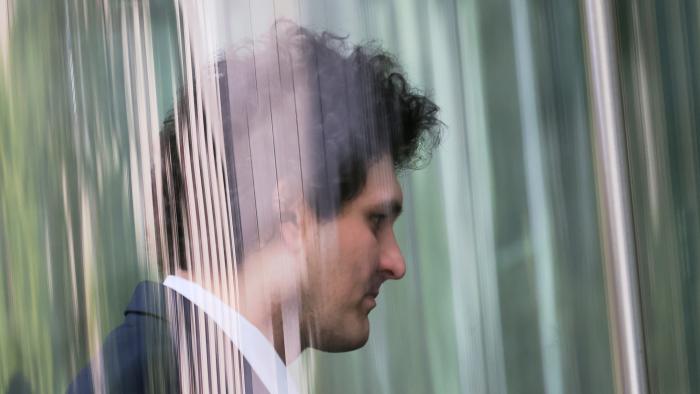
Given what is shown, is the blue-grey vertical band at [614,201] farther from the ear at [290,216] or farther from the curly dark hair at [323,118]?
the ear at [290,216]

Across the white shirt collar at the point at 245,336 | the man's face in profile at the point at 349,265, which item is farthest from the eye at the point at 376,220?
the white shirt collar at the point at 245,336

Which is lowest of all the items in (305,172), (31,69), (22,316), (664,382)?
(664,382)

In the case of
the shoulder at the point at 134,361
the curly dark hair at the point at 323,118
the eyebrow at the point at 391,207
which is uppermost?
the curly dark hair at the point at 323,118

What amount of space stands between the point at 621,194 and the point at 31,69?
55 centimetres

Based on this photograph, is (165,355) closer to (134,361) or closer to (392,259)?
(134,361)

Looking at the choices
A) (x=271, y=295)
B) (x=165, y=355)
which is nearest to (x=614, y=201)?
(x=271, y=295)

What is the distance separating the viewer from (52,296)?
104cm

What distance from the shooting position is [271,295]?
3.22 feet

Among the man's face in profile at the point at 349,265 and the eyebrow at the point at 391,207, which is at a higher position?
the eyebrow at the point at 391,207

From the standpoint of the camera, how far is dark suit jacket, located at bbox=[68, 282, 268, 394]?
989 millimetres

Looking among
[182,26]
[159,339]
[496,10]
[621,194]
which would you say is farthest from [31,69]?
[621,194]

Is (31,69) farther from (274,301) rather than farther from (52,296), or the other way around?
(274,301)

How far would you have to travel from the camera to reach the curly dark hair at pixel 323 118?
3.20 feet

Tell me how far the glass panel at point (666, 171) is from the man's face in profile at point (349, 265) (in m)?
0.21
